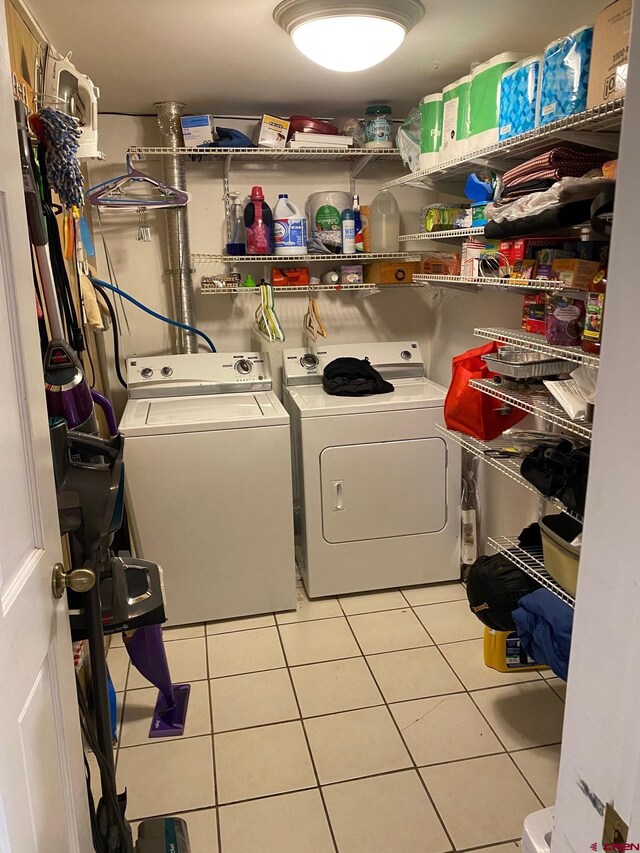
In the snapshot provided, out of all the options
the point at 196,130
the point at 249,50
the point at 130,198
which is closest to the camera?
the point at 249,50

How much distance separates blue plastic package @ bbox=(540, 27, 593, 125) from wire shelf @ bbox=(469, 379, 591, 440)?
30.4 inches

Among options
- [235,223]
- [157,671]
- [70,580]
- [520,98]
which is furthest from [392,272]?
[70,580]

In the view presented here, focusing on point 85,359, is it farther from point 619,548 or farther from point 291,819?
point 619,548

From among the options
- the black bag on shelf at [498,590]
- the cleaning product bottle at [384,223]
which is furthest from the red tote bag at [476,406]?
the cleaning product bottle at [384,223]

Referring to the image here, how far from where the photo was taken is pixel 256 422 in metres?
2.59

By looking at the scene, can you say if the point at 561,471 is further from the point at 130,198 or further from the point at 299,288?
the point at 130,198

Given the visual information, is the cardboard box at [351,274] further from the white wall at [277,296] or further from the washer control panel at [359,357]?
the washer control panel at [359,357]

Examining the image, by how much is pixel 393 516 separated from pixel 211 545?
2.73ft

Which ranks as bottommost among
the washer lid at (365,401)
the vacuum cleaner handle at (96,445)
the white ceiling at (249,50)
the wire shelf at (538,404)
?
the washer lid at (365,401)

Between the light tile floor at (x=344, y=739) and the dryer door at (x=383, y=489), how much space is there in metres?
0.39

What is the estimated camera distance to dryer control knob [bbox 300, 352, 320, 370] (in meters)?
3.22

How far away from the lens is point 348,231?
302cm

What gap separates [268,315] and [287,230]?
0.41 m

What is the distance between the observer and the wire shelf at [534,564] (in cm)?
175
